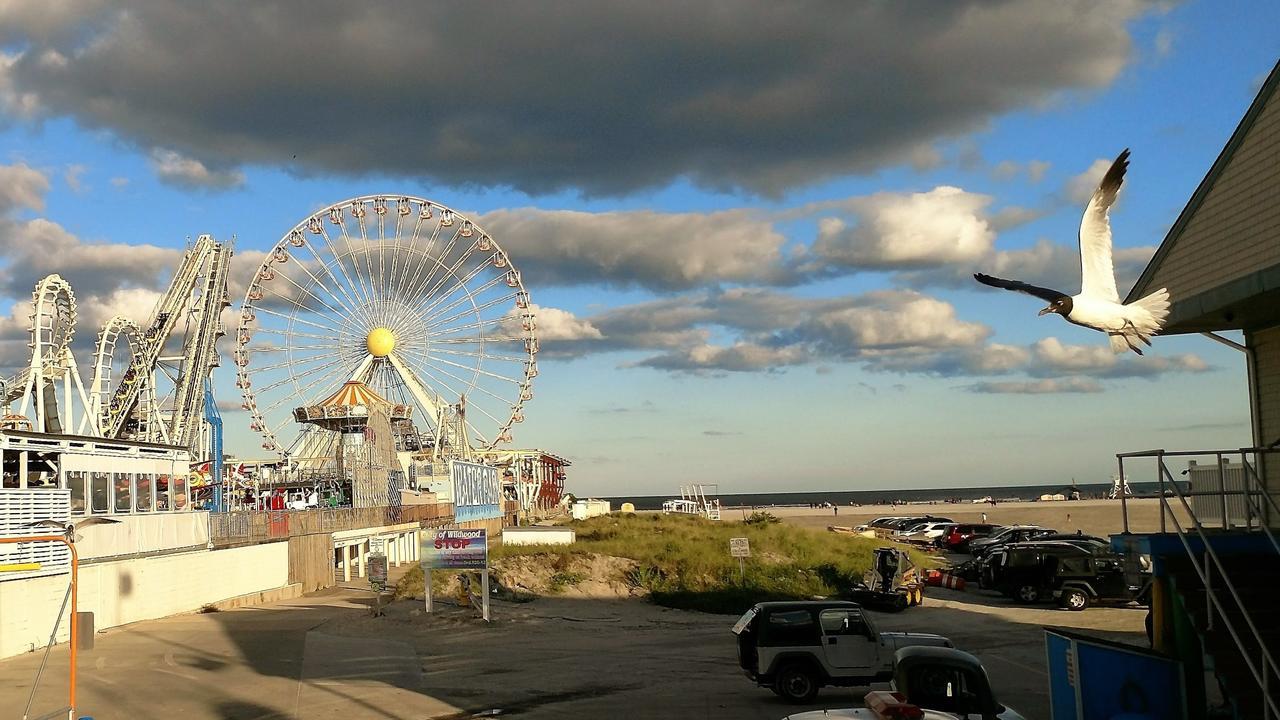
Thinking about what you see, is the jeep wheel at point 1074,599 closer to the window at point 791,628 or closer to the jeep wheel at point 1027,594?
the jeep wheel at point 1027,594

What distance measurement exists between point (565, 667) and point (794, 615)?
5658 millimetres

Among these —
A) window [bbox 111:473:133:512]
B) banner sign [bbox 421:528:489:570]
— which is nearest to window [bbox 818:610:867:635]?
banner sign [bbox 421:528:489:570]

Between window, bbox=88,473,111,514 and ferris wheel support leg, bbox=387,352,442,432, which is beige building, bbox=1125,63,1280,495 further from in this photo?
ferris wheel support leg, bbox=387,352,442,432

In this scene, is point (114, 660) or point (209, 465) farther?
point (209, 465)

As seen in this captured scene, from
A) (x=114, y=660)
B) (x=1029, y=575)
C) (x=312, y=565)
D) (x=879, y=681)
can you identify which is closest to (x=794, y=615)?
(x=879, y=681)

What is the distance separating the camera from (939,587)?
36688mm

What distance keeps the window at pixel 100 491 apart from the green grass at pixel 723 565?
27.8ft

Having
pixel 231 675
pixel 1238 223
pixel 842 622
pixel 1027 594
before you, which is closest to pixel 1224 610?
pixel 1238 223

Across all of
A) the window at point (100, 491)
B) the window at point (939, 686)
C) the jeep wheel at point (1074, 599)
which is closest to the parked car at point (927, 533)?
the jeep wheel at point (1074, 599)

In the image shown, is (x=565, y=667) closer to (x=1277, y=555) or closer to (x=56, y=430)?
(x=1277, y=555)

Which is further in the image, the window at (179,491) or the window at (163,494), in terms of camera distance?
the window at (179,491)

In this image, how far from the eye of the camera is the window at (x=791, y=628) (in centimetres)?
1694

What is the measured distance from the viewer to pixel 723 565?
37.4 meters

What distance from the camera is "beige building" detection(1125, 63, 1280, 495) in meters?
13.0
